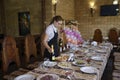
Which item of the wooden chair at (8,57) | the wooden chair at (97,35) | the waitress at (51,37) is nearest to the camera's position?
the wooden chair at (8,57)

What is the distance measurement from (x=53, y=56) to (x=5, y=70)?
28.9 inches

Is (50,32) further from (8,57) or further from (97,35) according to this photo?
(97,35)

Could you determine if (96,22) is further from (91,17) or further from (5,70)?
(5,70)

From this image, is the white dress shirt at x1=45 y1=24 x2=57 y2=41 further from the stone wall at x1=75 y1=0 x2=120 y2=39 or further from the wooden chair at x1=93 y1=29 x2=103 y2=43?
the stone wall at x1=75 y1=0 x2=120 y2=39

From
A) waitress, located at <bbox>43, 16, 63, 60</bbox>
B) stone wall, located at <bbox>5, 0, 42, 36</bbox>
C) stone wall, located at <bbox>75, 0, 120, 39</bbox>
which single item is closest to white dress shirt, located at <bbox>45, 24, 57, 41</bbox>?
waitress, located at <bbox>43, 16, 63, 60</bbox>

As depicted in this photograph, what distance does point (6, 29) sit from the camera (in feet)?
17.7

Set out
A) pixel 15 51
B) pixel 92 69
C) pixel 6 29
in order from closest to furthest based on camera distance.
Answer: pixel 92 69 → pixel 15 51 → pixel 6 29

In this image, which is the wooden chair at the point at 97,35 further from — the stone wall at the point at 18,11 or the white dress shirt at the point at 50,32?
the white dress shirt at the point at 50,32

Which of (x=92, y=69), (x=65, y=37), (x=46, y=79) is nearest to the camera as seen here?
(x=46, y=79)

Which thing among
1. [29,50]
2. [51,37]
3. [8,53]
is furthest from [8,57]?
[51,37]

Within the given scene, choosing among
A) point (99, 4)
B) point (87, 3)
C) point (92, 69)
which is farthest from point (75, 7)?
point (92, 69)

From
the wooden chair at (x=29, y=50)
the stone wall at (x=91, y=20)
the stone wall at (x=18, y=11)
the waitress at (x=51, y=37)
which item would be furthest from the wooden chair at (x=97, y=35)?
the waitress at (x=51, y=37)

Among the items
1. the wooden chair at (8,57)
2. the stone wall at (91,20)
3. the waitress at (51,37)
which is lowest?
the wooden chair at (8,57)

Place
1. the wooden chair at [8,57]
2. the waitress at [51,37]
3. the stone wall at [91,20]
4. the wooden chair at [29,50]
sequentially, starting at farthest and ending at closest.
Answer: the stone wall at [91,20] → the wooden chair at [29,50] → the waitress at [51,37] → the wooden chair at [8,57]
